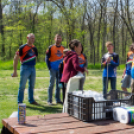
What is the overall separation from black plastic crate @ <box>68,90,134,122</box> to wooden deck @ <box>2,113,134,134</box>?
6 cm

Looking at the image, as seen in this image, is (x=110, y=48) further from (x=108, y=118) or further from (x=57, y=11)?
(x=108, y=118)

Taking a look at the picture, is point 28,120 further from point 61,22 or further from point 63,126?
point 61,22

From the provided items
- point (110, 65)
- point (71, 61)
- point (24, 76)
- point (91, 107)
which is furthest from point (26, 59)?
point (91, 107)

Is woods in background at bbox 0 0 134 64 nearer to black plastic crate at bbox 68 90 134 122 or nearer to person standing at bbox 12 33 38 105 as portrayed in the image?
person standing at bbox 12 33 38 105

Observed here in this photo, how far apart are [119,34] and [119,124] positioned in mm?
4630

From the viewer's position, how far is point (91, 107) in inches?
68.3

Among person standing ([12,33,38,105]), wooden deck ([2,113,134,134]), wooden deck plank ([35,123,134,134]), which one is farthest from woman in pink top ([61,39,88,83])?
wooden deck plank ([35,123,134,134])

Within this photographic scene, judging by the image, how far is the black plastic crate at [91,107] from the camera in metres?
1.72

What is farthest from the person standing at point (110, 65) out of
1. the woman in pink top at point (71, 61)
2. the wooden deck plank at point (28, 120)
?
the wooden deck plank at point (28, 120)

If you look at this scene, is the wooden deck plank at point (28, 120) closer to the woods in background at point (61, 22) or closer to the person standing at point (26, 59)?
the person standing at point (26, 59)

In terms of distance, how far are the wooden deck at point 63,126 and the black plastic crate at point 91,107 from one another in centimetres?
6

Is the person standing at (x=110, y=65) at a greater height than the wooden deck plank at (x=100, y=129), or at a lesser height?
greater

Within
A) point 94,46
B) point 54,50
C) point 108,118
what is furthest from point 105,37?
point 108,118

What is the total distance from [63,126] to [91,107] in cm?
28
